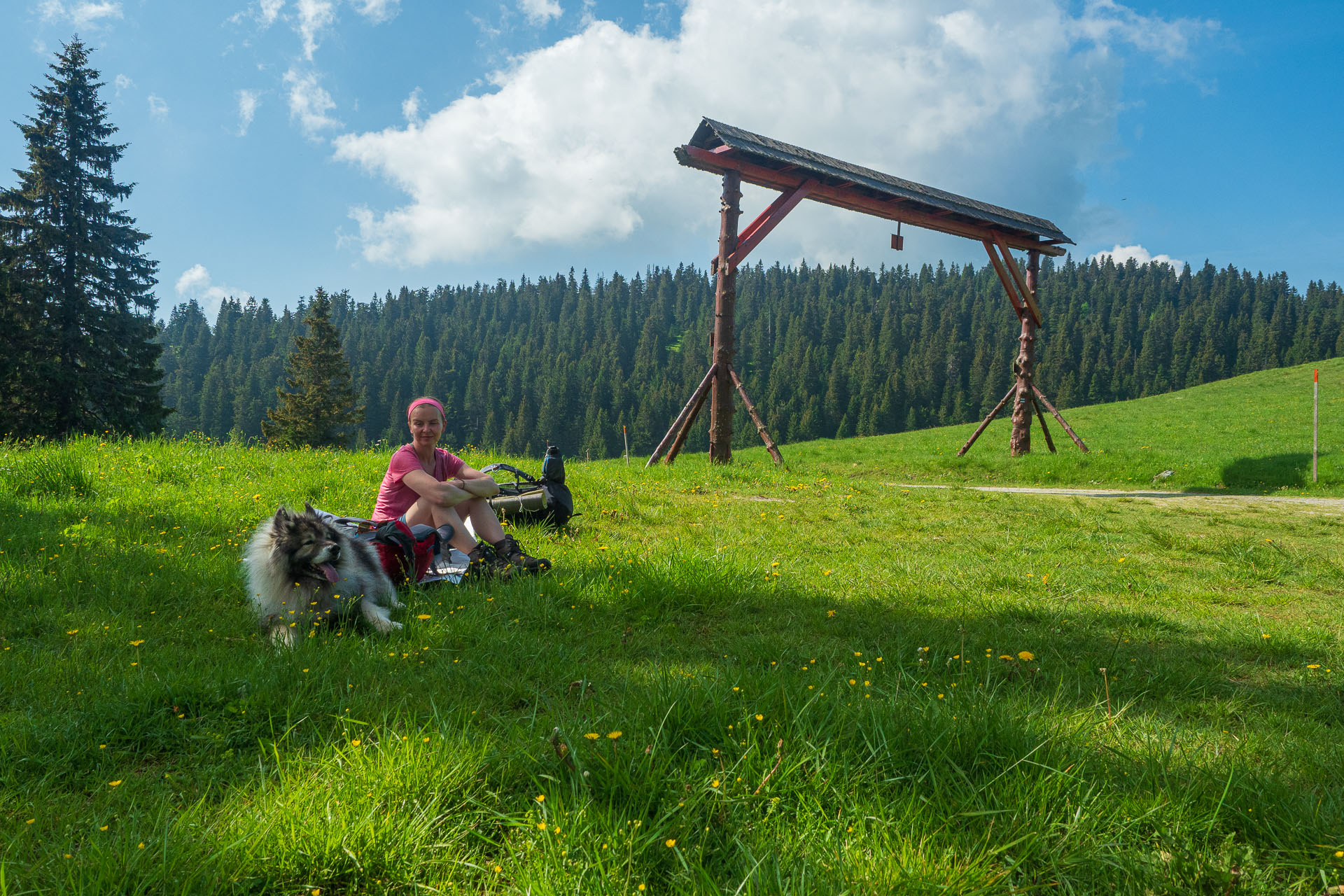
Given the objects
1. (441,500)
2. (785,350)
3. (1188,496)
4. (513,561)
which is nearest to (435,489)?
(441,500)

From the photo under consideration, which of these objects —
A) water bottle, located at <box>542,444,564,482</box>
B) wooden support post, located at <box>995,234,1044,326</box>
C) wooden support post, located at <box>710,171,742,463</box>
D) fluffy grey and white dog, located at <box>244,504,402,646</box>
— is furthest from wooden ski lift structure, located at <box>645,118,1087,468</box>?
fluffy grey and white dog, located at <box>244,504,402,646</box>

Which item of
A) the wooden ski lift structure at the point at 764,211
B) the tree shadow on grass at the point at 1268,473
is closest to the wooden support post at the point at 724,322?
the wooden ski lift structure at the point at 764,211

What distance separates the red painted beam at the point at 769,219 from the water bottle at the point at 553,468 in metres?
6.65

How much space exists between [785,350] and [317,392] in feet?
406

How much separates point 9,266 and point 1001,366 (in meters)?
129

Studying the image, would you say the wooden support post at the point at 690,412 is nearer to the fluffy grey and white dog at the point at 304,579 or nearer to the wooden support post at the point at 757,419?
the wooden support post at the point at 757,419

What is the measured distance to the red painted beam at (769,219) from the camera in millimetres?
12383

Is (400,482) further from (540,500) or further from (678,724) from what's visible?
(678,724)

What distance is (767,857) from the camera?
1844mm

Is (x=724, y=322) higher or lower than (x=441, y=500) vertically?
higher

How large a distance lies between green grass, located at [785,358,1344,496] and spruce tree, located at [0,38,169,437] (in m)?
25.9

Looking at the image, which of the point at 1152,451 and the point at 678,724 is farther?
the point at 1152,451

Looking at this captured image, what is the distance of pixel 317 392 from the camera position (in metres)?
44.2

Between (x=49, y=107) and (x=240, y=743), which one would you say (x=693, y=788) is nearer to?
(x=240, y=743)
